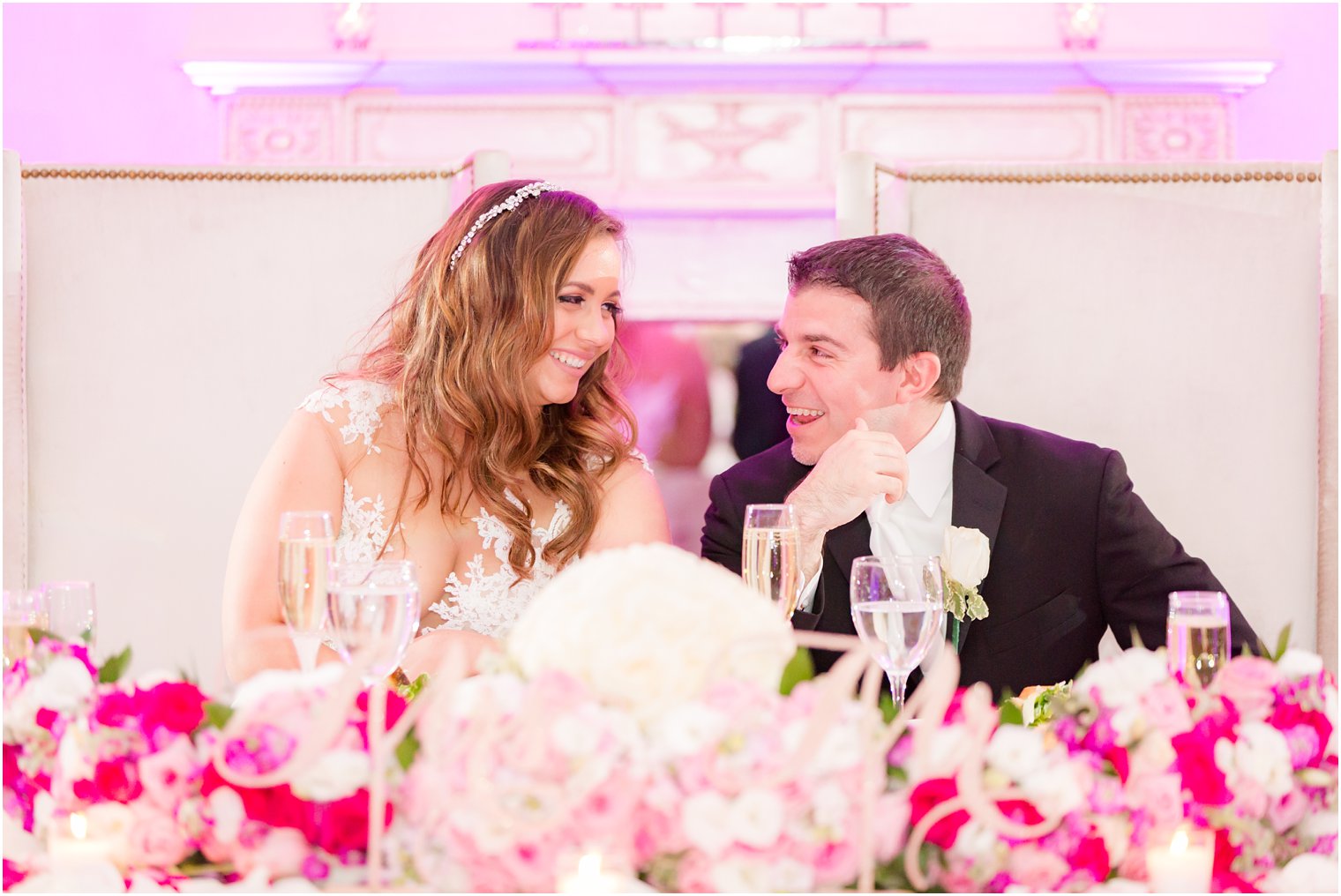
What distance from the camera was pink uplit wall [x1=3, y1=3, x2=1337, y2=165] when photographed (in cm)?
581

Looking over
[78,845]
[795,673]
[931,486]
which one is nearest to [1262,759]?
[795,673]

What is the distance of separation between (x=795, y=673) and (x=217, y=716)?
408mm

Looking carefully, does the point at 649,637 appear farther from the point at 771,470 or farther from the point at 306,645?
the point at 771,470

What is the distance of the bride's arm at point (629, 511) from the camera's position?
7.64 feet

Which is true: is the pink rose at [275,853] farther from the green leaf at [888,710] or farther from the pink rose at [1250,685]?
the pink rose at [1250,685]

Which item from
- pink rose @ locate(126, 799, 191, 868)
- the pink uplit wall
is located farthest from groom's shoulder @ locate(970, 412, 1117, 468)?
the pink uplit wall

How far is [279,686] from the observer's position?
3.06ft

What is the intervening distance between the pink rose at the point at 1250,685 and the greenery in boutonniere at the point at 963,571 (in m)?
1.05

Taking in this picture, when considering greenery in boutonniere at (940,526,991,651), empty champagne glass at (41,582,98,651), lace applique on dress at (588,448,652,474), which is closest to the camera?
empty champagne glass at (41,582,98,651)

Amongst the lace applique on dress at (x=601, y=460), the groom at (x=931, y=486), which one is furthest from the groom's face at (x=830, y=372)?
the lace applique on dress at (x=601, y=460)

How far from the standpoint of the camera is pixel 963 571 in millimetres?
2115

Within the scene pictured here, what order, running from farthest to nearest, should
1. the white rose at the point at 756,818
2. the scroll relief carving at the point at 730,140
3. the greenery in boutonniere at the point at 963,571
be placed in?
the scroll relief carving at the point at 730,140 → the greenery in boutonniere at the point at 963,571 → the white rose at the point at 756,818

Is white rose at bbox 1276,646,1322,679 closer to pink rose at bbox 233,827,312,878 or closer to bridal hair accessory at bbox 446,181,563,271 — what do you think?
pink rose at bbox 233,827,312,878

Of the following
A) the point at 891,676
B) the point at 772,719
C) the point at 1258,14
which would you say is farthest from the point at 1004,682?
the point at 1258,14
